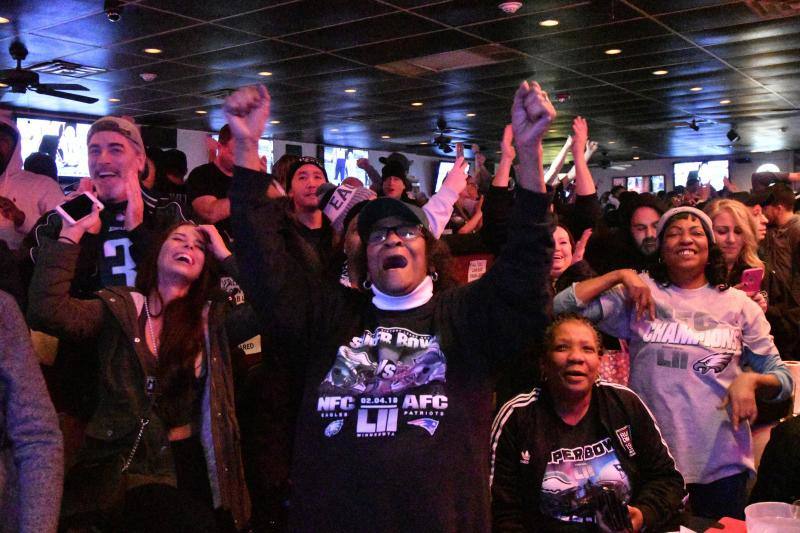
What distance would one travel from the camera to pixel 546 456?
95.9 inches

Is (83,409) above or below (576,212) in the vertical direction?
below

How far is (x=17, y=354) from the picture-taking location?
162 cm

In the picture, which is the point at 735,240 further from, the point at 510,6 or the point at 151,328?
the point at 510,6

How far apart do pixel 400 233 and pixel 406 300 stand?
18 cm

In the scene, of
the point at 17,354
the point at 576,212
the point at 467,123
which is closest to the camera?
the point at 17,354

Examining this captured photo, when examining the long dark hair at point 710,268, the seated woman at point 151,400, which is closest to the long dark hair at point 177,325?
the seated woman at point 151,400

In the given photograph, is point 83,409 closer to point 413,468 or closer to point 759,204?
point 413,468

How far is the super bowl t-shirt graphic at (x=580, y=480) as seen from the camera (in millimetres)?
2373

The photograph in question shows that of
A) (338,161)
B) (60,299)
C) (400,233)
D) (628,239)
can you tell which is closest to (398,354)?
(400,233)

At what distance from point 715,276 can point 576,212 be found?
3.41ft

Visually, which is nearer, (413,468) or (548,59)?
(413,468)

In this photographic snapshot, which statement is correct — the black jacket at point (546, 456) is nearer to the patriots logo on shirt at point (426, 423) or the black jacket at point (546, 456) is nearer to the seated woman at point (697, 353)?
the seated woman at point (697, 353)

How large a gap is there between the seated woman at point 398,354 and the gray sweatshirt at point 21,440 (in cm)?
52

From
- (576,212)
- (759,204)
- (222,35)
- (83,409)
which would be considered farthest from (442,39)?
(83,409)
